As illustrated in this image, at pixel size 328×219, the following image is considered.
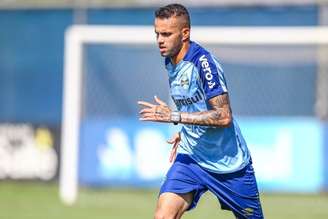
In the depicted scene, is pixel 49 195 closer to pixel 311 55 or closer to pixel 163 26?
pixel 311 55

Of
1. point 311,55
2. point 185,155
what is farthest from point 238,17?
point 185,155

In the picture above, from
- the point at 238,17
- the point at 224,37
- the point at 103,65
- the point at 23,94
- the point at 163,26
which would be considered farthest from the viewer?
the point at 23,94

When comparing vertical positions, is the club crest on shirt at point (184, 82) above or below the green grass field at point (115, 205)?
above

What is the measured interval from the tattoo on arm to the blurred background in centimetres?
747

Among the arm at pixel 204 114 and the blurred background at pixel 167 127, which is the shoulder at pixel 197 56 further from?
the blurred background at pixel 167 127

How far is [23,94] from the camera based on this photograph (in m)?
21.5

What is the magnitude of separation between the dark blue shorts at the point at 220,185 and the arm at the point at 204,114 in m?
0.50

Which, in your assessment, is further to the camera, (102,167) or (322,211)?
(102,167)

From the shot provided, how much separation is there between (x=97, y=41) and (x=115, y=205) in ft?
10.1

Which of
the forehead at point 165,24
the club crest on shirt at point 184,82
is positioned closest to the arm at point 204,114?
the club crest on shirt at point 184,82

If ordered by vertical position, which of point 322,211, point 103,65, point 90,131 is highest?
point 103,65

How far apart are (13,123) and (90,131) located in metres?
3.72

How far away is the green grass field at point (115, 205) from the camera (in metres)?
14.0

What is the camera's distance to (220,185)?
8.34 meters
